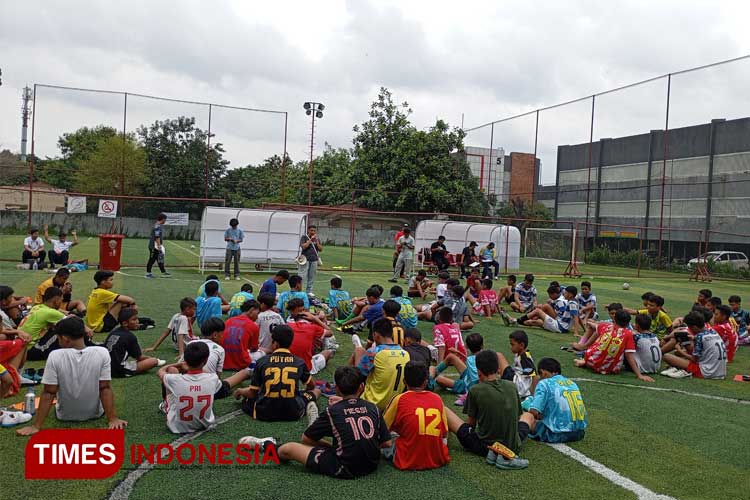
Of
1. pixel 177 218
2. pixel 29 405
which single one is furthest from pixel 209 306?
pixel 177 218

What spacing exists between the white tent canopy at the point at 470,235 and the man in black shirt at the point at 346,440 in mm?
23045

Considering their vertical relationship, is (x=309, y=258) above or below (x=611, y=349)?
above

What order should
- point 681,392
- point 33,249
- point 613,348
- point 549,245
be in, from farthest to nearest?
point 549,245 < point 33,249 < point 613,348 < point 681,392

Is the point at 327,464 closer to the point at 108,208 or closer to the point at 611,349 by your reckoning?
the point at 611,349

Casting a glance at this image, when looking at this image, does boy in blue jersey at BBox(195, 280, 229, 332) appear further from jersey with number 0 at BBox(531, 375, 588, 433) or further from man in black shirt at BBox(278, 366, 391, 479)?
jersey with number 0 at BBox(531, 375, 588, 433)

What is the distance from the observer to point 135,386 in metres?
7.42

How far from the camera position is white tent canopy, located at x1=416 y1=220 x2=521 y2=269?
92.8ft

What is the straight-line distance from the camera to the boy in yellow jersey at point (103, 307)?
9.84 meters

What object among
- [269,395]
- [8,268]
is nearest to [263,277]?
[8,268]

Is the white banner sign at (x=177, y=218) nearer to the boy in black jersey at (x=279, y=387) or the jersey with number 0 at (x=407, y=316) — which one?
the jersey with number 0 at (x=407, y=316)

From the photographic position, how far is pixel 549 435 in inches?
239

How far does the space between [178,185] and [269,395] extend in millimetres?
42505

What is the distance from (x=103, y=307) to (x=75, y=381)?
4.51 meters

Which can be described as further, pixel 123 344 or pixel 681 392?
pixel 681 392
